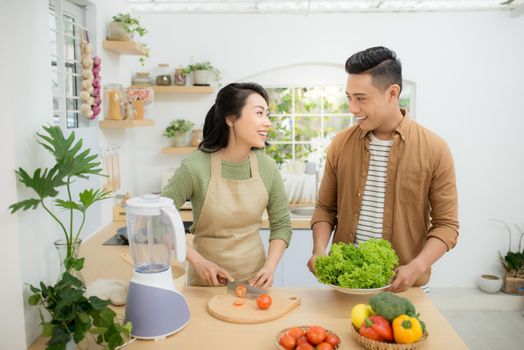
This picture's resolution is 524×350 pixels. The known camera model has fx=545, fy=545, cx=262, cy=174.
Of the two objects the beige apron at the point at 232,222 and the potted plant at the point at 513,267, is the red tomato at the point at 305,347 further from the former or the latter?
the potted plant at the point at 513,267

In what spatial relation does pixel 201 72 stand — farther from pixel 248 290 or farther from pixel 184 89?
pixel 248 290

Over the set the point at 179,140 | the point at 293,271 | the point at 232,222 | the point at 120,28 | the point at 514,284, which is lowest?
the point at 514,284

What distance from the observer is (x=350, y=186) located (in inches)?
88.0

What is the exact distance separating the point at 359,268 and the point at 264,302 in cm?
33

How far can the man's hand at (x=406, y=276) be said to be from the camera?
190 cm

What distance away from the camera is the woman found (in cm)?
210

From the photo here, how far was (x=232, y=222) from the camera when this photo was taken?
215cm

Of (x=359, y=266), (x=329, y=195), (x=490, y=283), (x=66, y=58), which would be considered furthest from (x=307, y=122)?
(x=359, y=266)

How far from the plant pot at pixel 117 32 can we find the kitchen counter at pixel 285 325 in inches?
87.1

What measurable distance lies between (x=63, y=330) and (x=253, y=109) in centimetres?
104

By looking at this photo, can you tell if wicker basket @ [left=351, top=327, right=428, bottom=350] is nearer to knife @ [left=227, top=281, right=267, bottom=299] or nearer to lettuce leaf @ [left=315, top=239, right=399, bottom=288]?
lettuce leaf @ [left=315, top=239, right=399, bottom=288]

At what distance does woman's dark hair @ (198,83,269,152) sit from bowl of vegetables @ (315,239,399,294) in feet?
2.10

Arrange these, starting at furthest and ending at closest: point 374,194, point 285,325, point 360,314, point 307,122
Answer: point 307,122 < point 374,194 < point 285,325 < point 360,314

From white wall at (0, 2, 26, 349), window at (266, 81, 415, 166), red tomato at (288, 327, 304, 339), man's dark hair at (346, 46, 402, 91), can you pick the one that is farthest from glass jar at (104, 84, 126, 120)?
red tomato at (288, 327, 304, 339)
